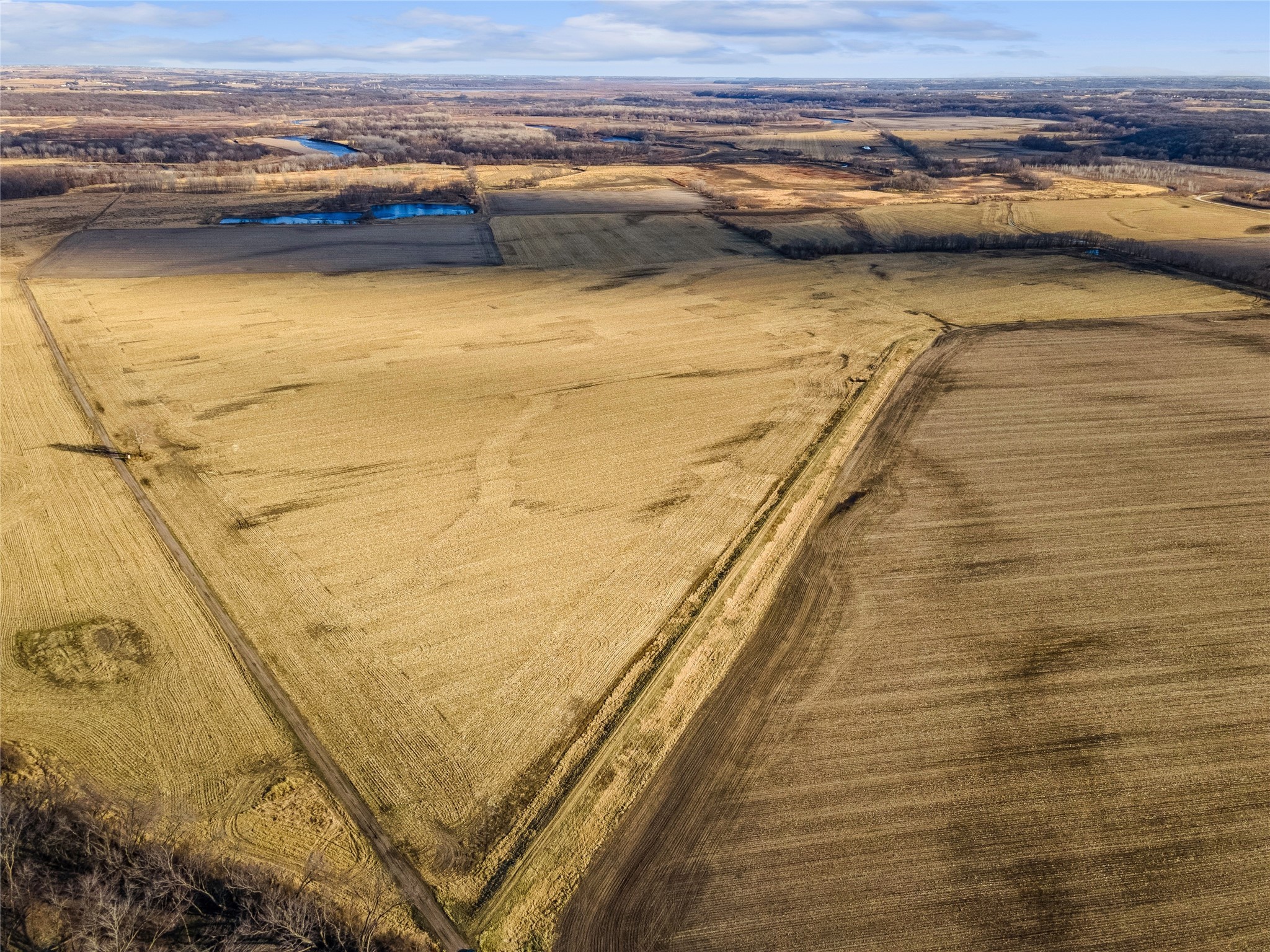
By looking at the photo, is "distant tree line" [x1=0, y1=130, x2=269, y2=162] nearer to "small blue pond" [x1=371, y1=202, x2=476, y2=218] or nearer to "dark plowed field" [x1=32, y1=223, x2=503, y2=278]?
"small blue pond" [x1=371, y1=202, x2=476, y2=218]

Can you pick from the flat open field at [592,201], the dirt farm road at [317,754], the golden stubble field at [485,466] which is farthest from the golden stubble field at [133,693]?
the flat open field at [592,201]

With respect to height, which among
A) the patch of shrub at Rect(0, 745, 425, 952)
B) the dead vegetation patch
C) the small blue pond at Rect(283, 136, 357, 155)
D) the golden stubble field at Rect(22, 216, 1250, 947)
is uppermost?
the small blue pond at Rect(283, 136, 357, 155)

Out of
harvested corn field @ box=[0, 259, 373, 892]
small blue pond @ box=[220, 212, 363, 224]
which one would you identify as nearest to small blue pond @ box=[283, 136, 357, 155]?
small blue pond @ box=[220, 212, 363, 224]

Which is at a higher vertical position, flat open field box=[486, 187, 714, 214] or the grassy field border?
flat open field box=[486, 187, 714, 214]

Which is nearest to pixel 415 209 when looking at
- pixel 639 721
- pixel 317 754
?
pixel 317 754

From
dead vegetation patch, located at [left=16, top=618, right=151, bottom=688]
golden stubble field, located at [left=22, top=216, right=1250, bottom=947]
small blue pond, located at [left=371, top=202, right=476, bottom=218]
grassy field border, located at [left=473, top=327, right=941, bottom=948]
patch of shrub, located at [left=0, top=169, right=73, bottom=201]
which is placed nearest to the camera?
grassy field border, located at [left=473, top=327, right=941, bottom=948]

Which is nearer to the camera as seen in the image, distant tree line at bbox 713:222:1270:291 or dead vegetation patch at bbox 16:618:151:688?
dead vegetation patch at bbox 16:618:151:688
